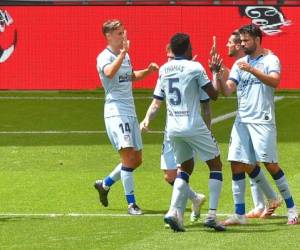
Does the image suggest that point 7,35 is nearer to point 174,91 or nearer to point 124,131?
point 124,131

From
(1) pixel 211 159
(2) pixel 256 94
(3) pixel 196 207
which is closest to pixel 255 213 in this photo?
(3) pixel 196 207

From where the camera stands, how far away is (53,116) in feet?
90.6

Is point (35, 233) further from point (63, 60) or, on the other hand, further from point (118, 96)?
point (63, 60)

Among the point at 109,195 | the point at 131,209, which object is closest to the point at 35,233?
the point at 131,209

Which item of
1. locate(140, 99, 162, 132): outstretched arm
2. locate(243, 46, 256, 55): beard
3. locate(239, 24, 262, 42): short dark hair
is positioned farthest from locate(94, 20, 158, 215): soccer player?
locate(239, 24, 262, 42): short dark hair

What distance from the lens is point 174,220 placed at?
12406 millimetres

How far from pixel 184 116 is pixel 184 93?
25 cm

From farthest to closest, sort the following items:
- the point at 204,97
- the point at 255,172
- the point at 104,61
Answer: the point at 104,61 → the point at 255,172 → the point at 204,97

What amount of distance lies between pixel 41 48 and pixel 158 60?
3.15 meters

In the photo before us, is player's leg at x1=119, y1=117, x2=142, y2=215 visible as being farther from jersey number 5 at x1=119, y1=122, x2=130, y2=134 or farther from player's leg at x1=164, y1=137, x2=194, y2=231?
player's leg at x1=164, y1=137, x2=194, y2=231

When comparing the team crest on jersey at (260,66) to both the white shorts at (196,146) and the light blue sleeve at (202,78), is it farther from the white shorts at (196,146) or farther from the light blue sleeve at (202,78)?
the white shorts at (196,146)

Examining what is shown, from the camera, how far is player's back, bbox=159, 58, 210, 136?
12.5 metres

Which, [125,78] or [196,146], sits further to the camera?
[125,78]

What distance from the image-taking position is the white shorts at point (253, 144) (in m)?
13.0
